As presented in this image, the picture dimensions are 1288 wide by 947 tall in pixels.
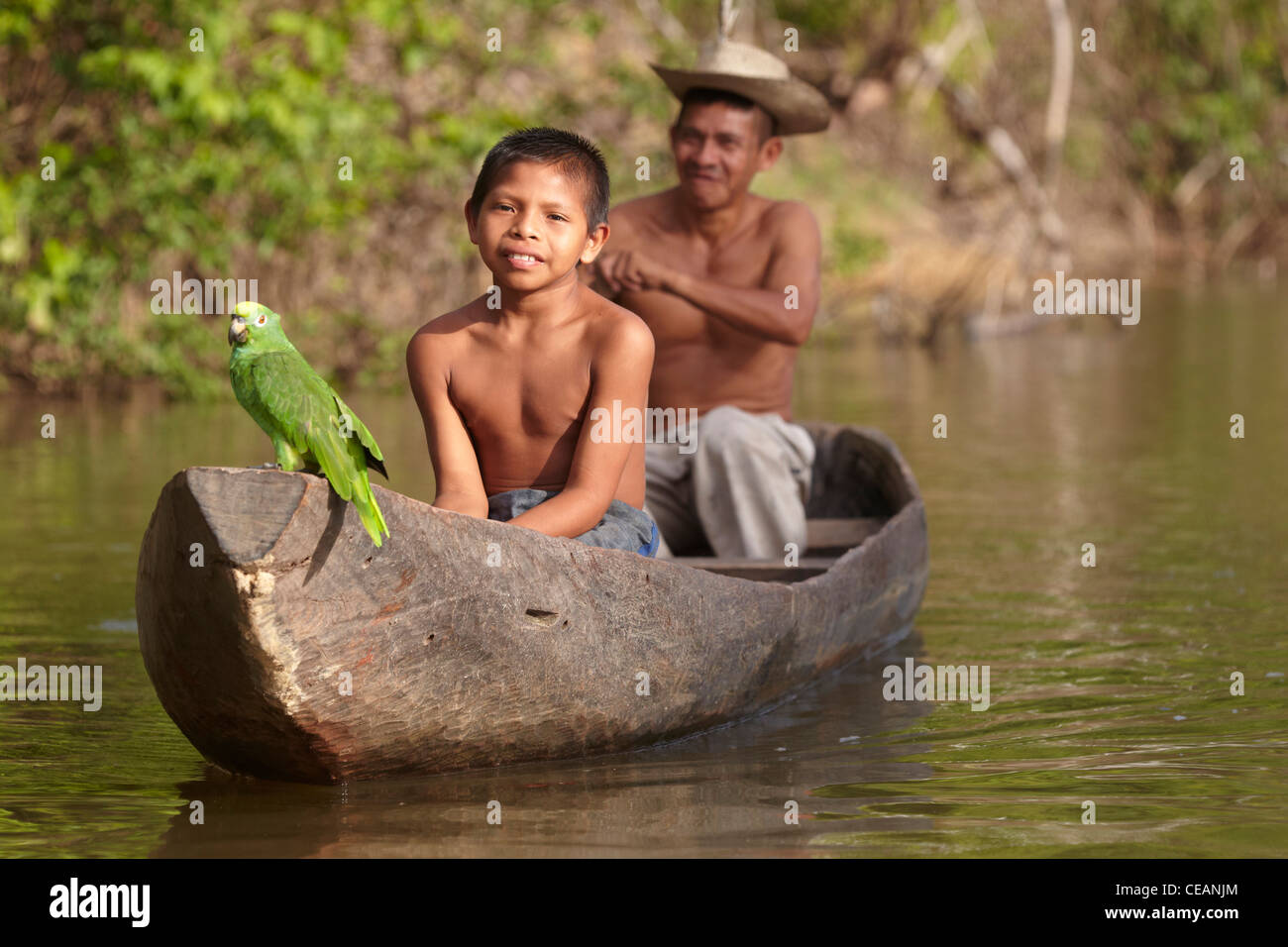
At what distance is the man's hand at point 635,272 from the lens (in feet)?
17.1

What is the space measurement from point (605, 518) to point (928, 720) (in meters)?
1.00

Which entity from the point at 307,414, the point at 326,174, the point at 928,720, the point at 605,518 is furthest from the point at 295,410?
the point at 326,174

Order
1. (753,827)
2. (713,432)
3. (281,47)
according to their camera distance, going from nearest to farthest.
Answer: (753,827) < (713,432) < (281,47)

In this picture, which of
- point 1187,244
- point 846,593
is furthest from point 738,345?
point 1187,244

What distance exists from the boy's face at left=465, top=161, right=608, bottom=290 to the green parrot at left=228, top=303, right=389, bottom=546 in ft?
2.70

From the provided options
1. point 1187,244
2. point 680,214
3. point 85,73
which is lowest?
point 680,214

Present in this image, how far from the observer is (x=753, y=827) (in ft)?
11.8

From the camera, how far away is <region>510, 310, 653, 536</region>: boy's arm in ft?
13.2

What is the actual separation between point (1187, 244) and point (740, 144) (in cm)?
2063

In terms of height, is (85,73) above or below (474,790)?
above

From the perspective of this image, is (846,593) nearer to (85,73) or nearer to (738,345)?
(738,345)

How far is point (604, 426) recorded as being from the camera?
4.05 metres

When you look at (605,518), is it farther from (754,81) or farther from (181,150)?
(181,150)

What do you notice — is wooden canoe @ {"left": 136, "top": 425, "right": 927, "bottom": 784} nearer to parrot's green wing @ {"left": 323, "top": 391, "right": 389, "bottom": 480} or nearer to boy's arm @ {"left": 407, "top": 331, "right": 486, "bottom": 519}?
parrot's green wing @ {"left": 323, "top": 391, "right": 389, "bottom": 480}
